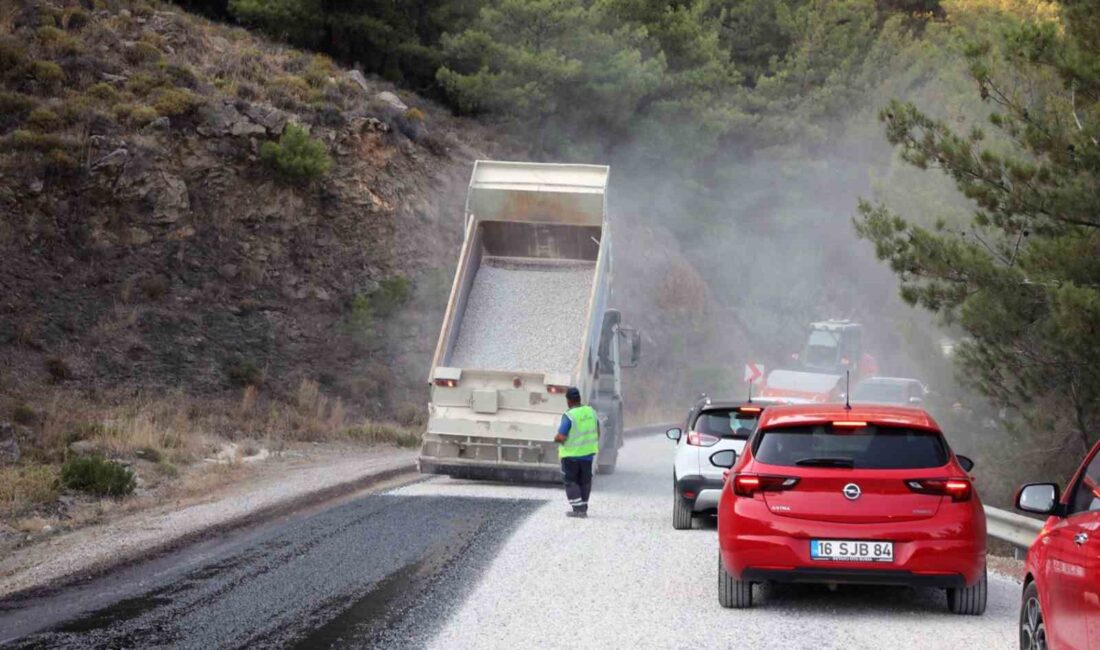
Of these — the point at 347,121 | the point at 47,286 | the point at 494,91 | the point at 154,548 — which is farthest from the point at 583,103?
the point at 154,548

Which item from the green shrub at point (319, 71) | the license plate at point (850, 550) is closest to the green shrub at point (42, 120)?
the green shrub at point (319, 71)

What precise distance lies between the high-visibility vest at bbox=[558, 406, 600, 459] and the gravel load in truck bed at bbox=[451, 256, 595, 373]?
295cm

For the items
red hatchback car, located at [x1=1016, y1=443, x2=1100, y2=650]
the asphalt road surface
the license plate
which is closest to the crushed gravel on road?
the asphalt road surface

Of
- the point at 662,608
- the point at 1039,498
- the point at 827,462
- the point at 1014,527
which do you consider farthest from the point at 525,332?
the point at 1039,498

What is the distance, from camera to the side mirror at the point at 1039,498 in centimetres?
674

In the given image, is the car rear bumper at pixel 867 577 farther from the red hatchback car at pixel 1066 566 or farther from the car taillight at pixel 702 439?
the car taillight at pixel 702 439

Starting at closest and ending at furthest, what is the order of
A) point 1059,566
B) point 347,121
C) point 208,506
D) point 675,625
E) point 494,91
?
1. point 1059,566
2. point 675,625
3. point 208,506
4. point 347,121
5. point 494,91

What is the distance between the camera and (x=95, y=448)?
20.7 m

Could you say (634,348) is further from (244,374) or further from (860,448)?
(860,448)

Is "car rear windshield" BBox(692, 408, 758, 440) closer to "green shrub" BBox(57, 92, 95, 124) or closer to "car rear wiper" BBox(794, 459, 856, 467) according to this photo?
"car rear wiper" BBox(794, 459, 856, 467)

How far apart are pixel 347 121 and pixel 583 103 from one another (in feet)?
36.6

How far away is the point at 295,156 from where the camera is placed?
36469 millimetres

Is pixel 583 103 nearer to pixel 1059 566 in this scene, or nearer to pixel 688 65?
pixel 688 65

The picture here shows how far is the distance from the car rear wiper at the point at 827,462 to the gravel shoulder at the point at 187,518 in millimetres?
6340
